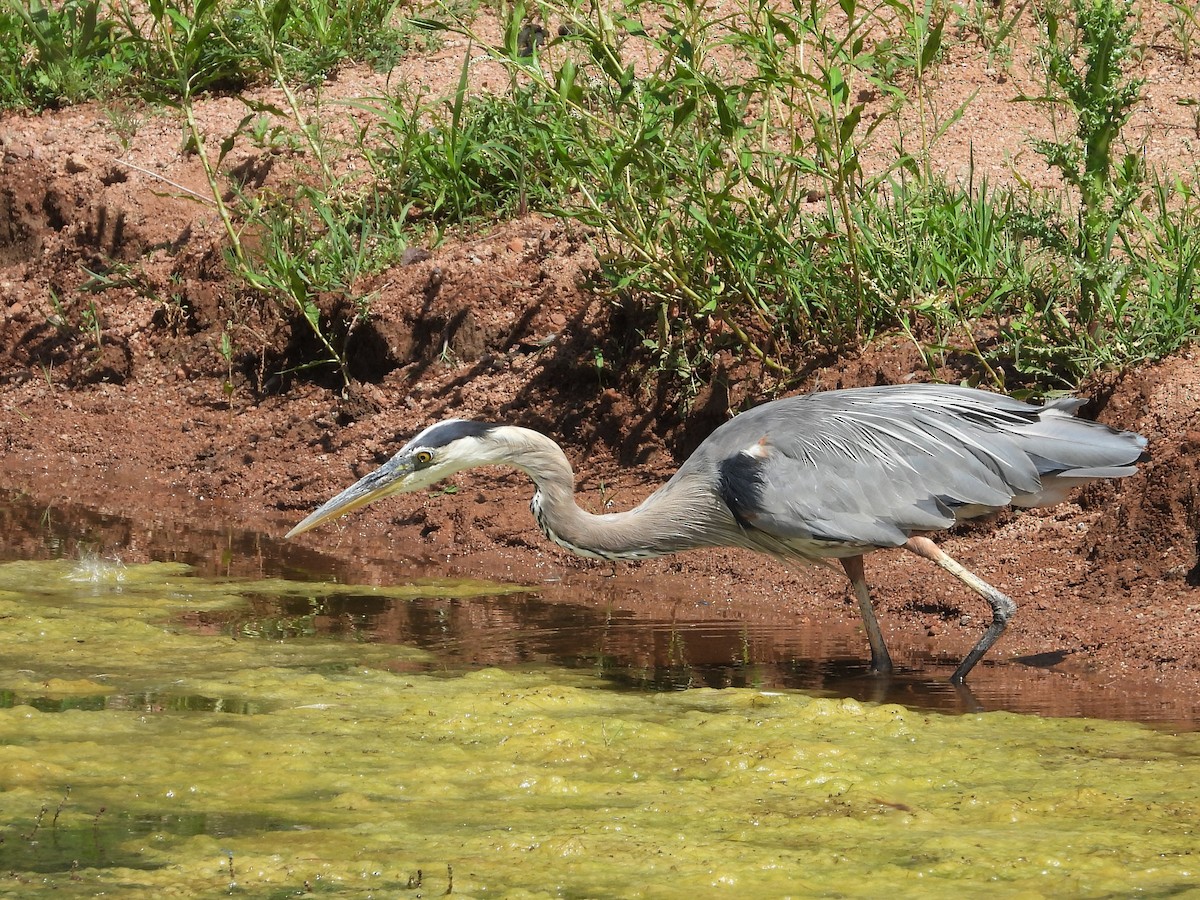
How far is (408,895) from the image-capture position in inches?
125

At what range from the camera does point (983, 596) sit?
5.39 meters

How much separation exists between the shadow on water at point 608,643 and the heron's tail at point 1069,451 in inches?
24.1

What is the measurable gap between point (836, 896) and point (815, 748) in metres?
1.10

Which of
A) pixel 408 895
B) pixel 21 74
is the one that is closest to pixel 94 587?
pixel 408 895

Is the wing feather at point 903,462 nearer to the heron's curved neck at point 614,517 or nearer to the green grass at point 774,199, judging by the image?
the heron's curved neck at point 614,517

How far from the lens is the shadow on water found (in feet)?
16.2

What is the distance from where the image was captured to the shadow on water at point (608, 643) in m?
4.95

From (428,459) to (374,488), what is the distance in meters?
0.24

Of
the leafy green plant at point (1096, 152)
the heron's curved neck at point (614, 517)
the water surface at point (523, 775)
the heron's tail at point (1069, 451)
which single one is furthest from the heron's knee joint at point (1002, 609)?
Answer: the leafy green plant at point (1096, 152)

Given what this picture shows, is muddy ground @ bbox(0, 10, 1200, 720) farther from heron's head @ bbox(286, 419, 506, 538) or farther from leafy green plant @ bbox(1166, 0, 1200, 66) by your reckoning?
heron's head @ bbox(286, 419, 506, 538)

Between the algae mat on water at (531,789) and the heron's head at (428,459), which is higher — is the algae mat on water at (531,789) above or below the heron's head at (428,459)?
below

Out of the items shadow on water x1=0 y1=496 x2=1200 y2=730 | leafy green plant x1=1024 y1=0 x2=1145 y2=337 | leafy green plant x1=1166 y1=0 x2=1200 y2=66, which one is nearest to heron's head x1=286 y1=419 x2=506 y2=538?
shadow on water x1=0 y1=496 x2=1200 y2=730

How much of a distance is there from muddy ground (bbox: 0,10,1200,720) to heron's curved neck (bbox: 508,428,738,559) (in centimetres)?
48

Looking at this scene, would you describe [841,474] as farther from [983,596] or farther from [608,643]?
[608,643]
